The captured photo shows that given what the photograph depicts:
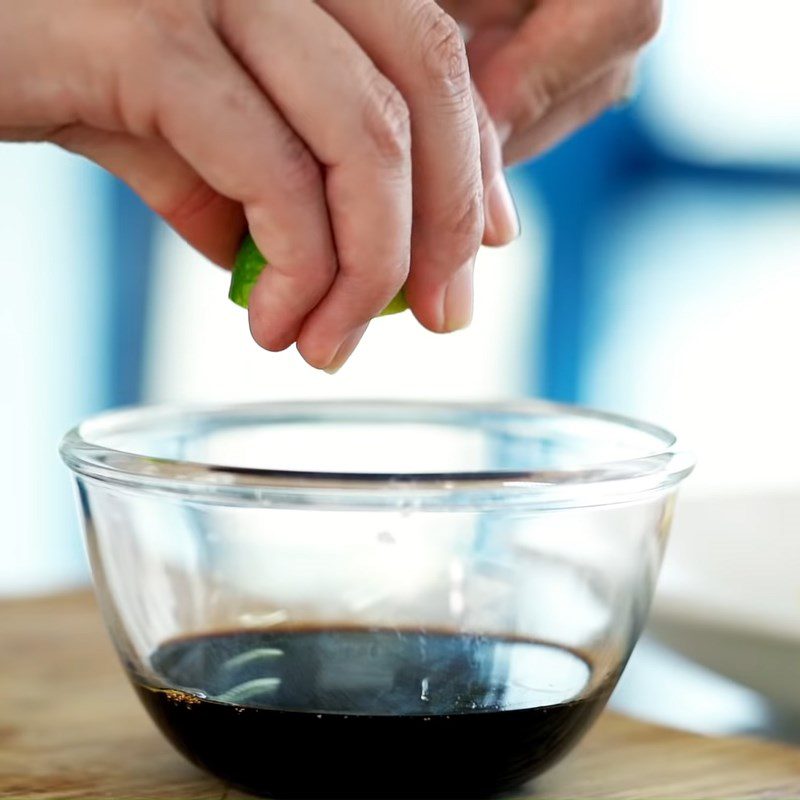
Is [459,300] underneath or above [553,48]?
underneath

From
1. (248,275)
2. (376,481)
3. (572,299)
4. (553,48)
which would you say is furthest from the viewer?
(572,299)

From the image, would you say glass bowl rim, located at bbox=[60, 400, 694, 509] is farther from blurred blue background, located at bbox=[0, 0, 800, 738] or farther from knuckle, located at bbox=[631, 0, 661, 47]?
blurred blue background, located at bbox=[0, 0, 800, 738]

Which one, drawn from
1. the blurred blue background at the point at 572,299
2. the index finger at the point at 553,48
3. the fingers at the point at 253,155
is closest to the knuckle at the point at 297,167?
the fingers at the point at 253,155

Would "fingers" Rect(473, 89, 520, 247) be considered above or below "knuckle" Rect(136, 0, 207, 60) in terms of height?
below

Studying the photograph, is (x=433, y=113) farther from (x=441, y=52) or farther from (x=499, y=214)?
(x=499, y=214)

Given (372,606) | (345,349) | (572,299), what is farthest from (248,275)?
(572,299)

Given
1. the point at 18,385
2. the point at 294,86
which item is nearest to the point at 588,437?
the point at 294,86

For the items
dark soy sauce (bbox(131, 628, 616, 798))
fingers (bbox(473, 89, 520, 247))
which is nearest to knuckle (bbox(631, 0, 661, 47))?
fingers (bbox(473, 89, 520, 247))
